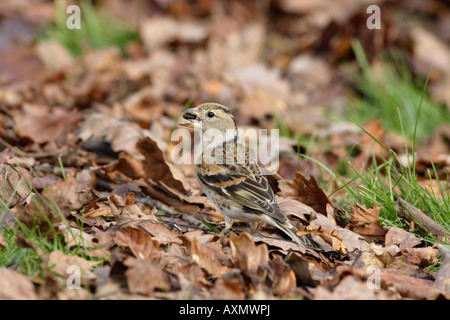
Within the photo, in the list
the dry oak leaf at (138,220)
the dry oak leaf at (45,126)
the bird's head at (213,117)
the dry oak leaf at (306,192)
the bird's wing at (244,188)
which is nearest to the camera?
the dry oak leaf at (138,220)

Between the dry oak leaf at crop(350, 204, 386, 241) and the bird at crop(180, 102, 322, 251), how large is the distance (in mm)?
498

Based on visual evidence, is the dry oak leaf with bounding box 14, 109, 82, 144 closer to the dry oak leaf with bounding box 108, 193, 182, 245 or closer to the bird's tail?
the dry oak leaf with bounding box 108, 193, 182, 245

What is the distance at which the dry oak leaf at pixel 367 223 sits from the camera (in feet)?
15.6

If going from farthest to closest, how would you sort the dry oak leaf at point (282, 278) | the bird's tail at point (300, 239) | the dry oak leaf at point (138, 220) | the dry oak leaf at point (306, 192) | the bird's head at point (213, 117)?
the bird's head at point (213, 117), the dry oak leaf at point (306, 192), the bird's tail at point (300, 239), the dry oak leaf at point (138, 220), the dry oak leaf at point (282, 278)

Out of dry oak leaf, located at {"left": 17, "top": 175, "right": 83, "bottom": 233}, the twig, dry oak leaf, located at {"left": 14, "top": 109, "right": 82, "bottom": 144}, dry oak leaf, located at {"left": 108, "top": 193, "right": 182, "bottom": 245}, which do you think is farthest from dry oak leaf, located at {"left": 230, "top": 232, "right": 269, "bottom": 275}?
dry oak leaf, located at {"left": 14, "top": 109, "right": 82, "bottom": 144}

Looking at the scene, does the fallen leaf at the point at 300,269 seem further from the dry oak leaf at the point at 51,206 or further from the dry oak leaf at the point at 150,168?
the dry oak leaf at the point at 150,168

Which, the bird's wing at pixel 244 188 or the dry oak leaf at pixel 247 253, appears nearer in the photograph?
the dry oak leaf at pixel 247 253

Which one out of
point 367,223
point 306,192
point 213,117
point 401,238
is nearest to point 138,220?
point 306,192

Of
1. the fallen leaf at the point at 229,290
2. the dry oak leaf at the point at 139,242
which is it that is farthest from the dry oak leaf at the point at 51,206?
the fallen leaf at the point at 229,290

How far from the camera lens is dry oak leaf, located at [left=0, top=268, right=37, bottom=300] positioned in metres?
3.35

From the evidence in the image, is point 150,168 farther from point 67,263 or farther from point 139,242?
point 67,263

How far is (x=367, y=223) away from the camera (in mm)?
4781

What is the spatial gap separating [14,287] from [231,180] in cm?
225

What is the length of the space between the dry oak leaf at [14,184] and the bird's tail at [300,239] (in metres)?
2.12
